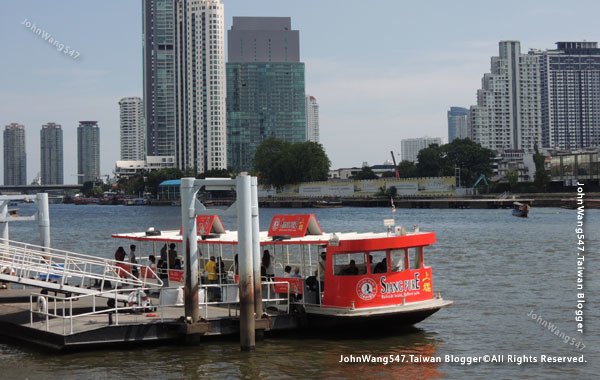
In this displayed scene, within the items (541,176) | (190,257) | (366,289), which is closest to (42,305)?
(190,257)

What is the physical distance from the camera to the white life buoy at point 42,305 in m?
24.6

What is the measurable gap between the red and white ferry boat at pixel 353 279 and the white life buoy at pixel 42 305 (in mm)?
5355

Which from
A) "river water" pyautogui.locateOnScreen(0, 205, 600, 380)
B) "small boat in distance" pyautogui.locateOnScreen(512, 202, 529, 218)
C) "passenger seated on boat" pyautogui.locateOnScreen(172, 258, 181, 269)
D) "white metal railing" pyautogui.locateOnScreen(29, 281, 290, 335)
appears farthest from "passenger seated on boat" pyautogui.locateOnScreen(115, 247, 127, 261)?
"small boat in distance" pyautogui.locateOnScreen(512, 202, 529, 218)

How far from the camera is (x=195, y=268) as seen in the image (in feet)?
79.5

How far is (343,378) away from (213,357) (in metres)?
3.71

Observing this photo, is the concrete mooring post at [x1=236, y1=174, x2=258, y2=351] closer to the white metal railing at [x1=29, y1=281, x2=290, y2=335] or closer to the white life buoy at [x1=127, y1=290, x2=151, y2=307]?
the white metal railing at [x1=29, y1=281, x2=290, y2=335]

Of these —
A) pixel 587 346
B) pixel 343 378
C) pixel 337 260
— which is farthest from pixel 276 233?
pixel 587 346

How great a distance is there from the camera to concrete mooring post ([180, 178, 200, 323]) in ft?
79.0

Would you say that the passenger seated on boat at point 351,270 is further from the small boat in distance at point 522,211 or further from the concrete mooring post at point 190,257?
the small boat in distance at point 522,211

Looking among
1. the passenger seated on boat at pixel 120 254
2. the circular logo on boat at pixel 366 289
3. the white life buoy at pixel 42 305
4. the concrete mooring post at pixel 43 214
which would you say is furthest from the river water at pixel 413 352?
the concrete mooring post at pixel 43 214

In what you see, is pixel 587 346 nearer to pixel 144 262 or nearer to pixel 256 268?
pixel 256 268

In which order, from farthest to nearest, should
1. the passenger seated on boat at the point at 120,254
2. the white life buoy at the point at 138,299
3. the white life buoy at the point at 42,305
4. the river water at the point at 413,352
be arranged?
the passenger seated on boat at the point at 120,254
the white life buoy at the point at 138,299
the white life buoy at the point at 42,305
the river water at the point at 413,352

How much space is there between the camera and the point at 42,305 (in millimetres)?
26062

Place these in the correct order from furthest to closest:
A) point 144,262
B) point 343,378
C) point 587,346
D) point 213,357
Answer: point 144,262 < point 587,346 < point 213,357 < point 343,378
